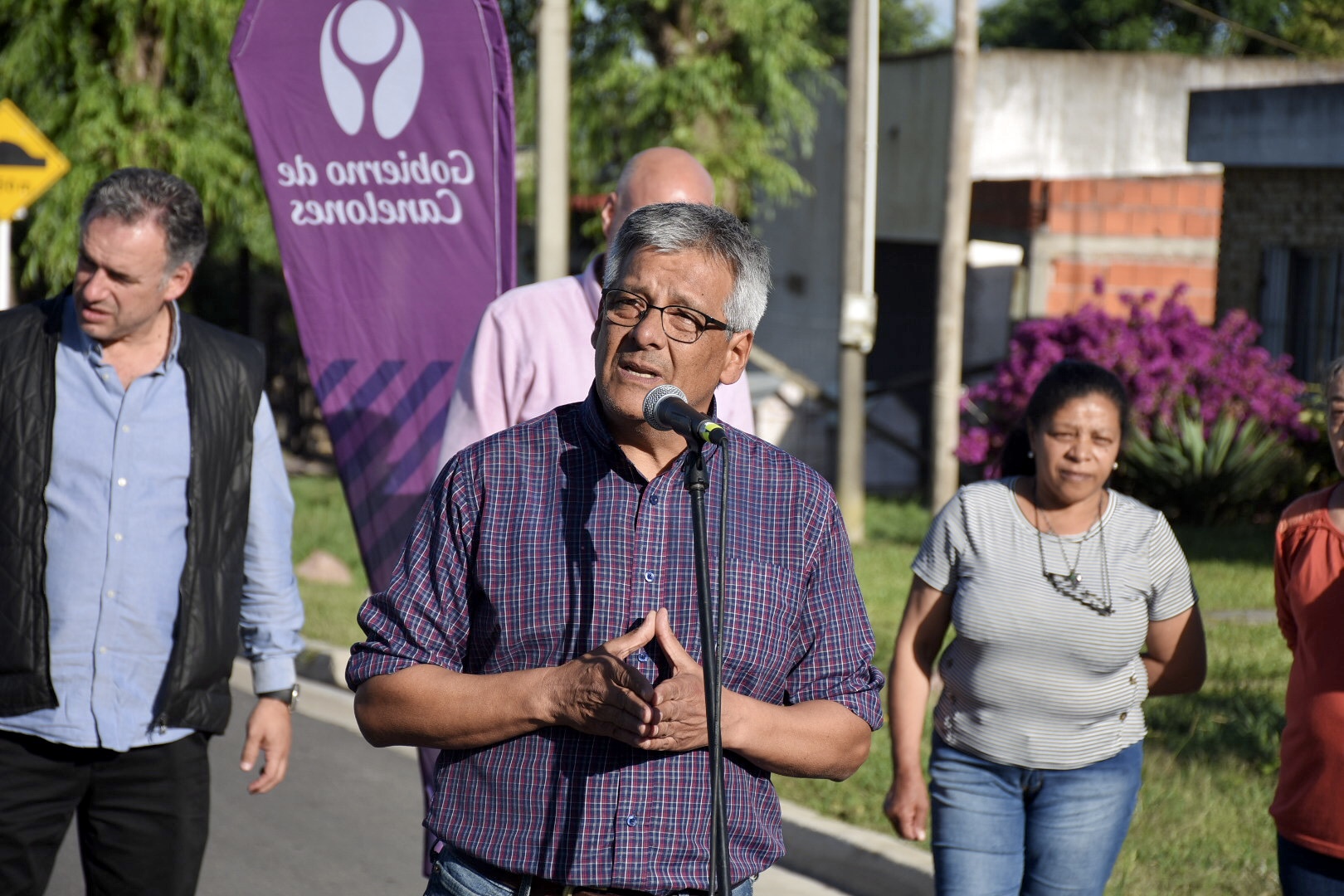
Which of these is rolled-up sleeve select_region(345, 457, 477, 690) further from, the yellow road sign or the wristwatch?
the yellow road sign

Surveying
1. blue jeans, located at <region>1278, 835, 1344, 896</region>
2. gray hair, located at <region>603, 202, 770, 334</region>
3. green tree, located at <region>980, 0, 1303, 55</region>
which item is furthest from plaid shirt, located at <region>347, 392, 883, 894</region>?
green tree, located at <region>980, 0, 1303, 55</region>

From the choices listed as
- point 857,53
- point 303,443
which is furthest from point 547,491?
point 303,443

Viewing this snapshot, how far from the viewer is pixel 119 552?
365cm

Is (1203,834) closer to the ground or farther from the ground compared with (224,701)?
closer to the ground

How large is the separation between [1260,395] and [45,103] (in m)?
11.7

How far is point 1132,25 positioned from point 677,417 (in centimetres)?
5009

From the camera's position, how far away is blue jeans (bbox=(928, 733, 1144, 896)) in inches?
159

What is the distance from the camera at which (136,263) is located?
362cm

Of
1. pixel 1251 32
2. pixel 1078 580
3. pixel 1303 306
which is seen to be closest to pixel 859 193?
pixel 1303 306

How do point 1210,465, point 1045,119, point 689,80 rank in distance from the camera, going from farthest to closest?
1. point 1045,119
2. point 689,80
3. point 1210,465

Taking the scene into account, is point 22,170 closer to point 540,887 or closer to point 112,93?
point 112,93

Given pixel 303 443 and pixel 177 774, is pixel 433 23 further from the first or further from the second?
pixel 303 443

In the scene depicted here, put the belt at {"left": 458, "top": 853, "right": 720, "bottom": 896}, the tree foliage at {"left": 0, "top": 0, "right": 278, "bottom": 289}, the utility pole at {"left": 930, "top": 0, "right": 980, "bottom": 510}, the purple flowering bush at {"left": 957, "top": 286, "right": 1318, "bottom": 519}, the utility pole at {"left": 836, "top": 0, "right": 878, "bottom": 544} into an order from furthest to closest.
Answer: the tree foliage at {"left": 0, "top": 0, "right": 278, "bottom": 289} < the purple flowering bush at {"left": 957, "top": 286, "right": 1318, "bottom": 519} < the utility pole at {"left": 836, "top": 0, "right": 878, "bottom": 544} < the utility pole at {"left": 930, "top": 0, "right": 980, "bottom": 510} < the belt at {"left": 458, "top": 853, "right": 720, "bottom": 896}

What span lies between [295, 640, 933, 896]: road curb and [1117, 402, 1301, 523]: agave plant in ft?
27.6
